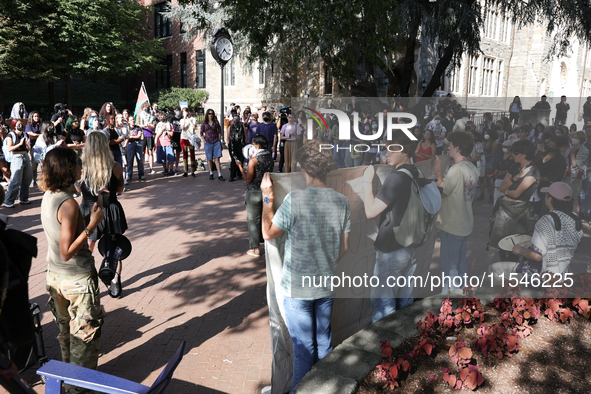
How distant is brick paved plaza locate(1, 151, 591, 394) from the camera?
3.96 meters

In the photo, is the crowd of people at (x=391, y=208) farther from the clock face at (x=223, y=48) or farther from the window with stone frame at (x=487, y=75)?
the window with stone frame at (x=487, y=75)

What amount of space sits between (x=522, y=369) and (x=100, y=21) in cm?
3569

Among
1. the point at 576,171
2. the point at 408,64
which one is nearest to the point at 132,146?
the point at 408,64

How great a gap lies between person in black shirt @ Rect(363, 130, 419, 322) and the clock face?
13002mm

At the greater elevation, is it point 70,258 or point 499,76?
point 499,76

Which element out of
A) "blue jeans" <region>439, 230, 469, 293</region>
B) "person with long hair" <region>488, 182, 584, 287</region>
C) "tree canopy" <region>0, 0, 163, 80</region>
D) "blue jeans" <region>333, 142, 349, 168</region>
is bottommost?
"blue jeans" <region>439, 230, 469, 293</region>

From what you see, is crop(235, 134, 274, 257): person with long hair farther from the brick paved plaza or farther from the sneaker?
the sneaker

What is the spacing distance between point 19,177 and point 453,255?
9266mm

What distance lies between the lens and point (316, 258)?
3.26 m

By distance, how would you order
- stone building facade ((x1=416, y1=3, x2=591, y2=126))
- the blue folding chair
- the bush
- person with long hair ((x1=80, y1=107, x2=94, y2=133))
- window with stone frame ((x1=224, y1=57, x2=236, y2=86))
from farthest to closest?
stone building facade ((x1=416, y1=3, x2=591, y2=126)) < the bush < window with stone frame ((x1=224, y1=57, x2=236, y2=86)) < person with long hair ((x1=80, y1=107, x2=94, y2=133)) < the blue folding chair

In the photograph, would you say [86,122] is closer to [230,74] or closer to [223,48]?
[223,48]

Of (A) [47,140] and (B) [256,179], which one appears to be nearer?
(B) [256,179]

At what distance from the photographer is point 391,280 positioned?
3635 millimetres

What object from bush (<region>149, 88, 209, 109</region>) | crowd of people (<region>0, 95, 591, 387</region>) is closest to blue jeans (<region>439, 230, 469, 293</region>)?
crowd of people (<region>0, 95, 591, 387</region>)
